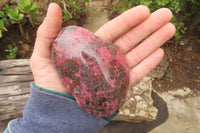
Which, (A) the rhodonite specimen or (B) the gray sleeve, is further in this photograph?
(B) the gray sleeve

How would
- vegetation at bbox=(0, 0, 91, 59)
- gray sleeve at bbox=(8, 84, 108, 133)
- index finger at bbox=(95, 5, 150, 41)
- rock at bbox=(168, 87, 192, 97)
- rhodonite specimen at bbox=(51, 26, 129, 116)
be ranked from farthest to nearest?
rock at bbox=(168, 87, 192, 97) < vegetation at bbox=(0, 0, 91, 59) < index finger at bbox=(95, 5, 150, 41) < gray sleeve at bbox=(8, 84, 108, 133) < rhodonite specimen at bbox=(51, 26, 129, 116)

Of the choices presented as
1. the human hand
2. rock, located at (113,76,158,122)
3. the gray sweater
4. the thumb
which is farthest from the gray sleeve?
rock, located at (113,76,158,122)

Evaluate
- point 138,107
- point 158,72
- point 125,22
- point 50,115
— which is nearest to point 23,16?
point 125,22

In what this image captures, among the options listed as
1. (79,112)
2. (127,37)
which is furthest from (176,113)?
(79,112)

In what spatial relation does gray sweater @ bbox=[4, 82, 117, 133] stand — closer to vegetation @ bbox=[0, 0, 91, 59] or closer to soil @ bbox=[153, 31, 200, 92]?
vegetation @ bbox=[0, 0, 91, 59]

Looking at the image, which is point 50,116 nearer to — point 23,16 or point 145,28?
point 145,28

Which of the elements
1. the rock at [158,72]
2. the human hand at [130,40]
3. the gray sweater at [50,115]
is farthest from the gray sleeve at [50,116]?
the rock at [158,72]

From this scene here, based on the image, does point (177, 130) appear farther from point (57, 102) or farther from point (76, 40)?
point (76, 40)
